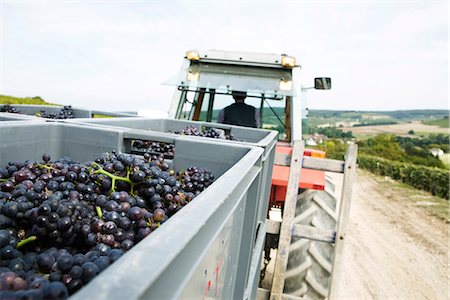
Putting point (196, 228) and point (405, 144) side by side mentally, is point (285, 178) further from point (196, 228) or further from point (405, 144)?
point (405, 144)

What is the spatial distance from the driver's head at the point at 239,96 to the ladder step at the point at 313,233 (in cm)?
178

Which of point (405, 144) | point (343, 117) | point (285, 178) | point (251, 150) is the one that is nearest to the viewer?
point (251, 150)

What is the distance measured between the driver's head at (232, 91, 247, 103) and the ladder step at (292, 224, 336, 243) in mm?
1776

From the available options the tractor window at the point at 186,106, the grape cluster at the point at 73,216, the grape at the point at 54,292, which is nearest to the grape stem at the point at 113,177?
the grape cluster at the point at 73,216

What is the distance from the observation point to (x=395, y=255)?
6.70 meters

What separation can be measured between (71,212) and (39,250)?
13 centimetres

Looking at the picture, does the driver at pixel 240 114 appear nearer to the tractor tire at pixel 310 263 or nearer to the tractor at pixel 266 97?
the tractor at pixel 266 97

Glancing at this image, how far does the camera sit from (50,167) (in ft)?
4.93

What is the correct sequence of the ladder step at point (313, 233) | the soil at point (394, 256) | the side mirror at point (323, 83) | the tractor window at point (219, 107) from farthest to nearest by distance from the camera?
the soil at point (394, 256), the tractor window at point (219, 107), the side mirror at point (323, 83), the ladder step at point (313, 233)

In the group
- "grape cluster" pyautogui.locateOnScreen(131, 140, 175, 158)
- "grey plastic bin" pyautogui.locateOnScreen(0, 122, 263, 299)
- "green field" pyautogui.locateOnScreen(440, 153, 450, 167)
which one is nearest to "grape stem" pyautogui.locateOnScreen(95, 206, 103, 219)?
"grey plastic bin" pyautogui.locateOnScreen(0, 122, 263, 299)

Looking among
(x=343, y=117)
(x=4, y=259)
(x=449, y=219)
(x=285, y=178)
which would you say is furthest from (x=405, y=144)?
(x=4, y=259)

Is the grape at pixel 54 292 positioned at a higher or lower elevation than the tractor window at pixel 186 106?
lower

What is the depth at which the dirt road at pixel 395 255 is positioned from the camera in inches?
203

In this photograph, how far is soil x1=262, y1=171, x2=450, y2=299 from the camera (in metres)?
5.14
